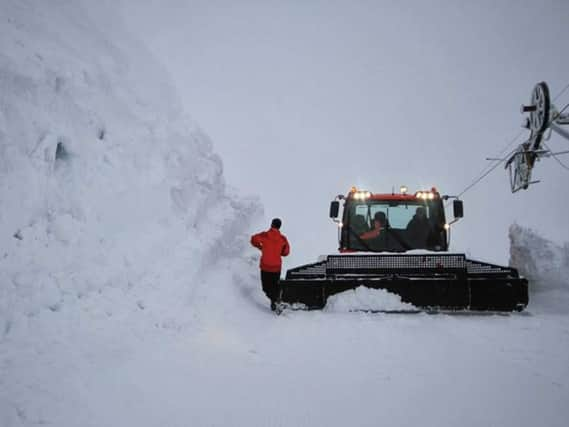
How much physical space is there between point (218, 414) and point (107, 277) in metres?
2.41

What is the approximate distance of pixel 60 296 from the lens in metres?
3.40

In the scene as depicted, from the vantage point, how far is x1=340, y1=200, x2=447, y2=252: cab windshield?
23.9 ft

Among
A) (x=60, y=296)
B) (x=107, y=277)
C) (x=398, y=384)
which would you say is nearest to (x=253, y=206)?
(x=107, y=277)

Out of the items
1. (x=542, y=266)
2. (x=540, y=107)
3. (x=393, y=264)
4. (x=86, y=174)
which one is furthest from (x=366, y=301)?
(x=540, y=107)

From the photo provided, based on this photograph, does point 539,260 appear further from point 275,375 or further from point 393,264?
point 275,375

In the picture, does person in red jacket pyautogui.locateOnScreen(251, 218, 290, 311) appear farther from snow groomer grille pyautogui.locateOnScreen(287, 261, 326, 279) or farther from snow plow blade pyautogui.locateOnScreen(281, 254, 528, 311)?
snow groomer grille pyautogui.locateOnScreen(287, 261, 326, 279)

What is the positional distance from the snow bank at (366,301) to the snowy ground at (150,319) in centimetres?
5

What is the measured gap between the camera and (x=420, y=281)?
5887mm

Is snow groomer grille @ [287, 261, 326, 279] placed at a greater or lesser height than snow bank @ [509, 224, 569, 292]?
lesser

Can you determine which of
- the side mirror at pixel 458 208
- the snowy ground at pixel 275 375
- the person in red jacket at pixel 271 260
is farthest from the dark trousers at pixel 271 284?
the side mirror at pixel 458 208

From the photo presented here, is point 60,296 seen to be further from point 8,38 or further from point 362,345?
point 8,38

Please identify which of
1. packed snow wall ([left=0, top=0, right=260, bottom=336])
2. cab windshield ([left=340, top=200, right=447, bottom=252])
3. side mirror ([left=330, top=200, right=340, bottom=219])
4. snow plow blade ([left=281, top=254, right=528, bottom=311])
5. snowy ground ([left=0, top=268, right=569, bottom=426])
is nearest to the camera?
snowy ground ([left=0, top=268, right=569, bottom=426])

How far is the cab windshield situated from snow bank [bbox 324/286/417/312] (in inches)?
61.6

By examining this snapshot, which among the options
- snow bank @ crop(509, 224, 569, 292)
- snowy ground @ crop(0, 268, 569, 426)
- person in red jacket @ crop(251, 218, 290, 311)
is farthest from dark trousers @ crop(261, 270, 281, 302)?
snow bank @ crop(509, 224, 569, 292)
